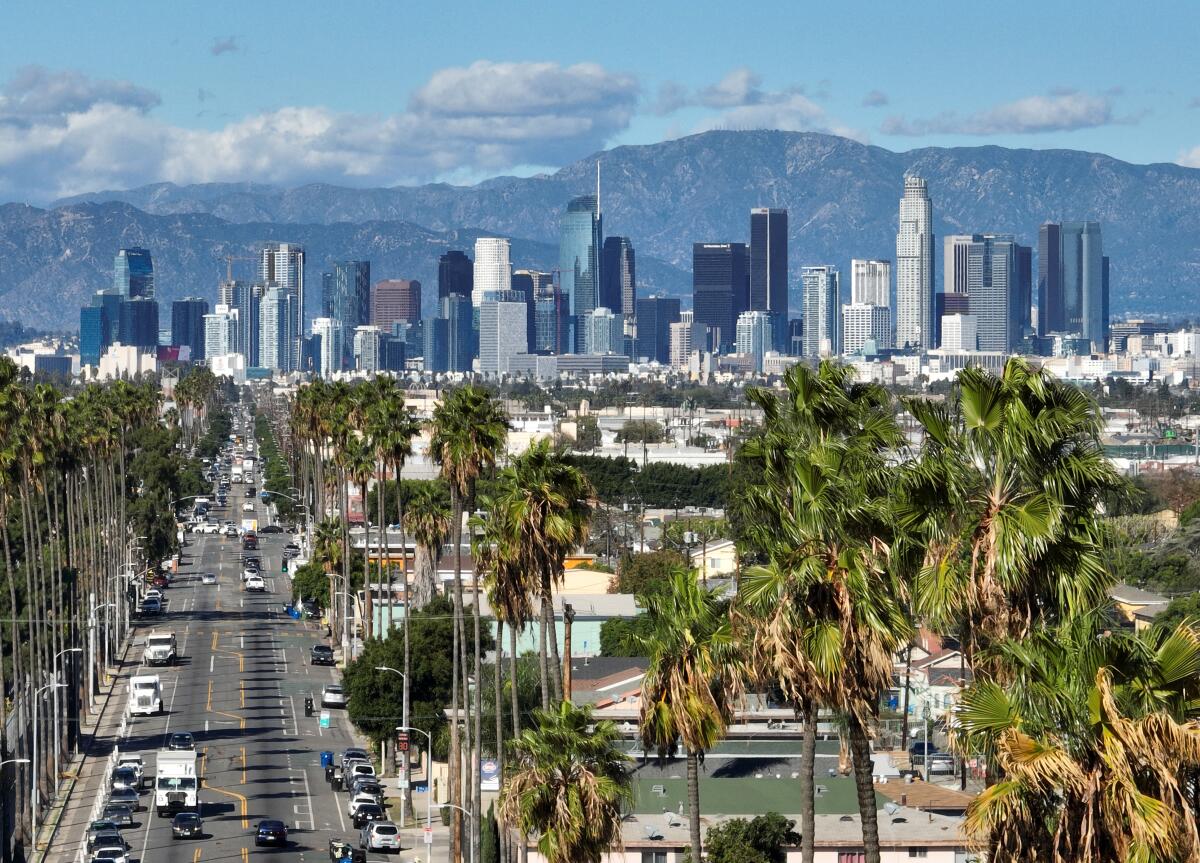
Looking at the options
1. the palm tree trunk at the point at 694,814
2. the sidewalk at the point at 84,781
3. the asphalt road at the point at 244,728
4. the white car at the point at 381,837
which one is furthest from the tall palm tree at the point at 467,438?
the palm tree trunk at the point at 694,814

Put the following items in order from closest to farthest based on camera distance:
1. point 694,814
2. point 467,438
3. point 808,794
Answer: point 808,794
point 694,814
point 467,438

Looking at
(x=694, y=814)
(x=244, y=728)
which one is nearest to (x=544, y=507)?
(x=694, y=814)

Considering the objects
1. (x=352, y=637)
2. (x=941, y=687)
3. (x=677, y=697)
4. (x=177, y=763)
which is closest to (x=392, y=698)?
(x=177, y=763)

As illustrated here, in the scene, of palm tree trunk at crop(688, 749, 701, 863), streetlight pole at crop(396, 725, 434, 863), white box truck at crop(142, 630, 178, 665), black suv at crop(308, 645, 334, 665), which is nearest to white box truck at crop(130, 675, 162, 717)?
streetlight pole at crop(396, 725, 434, 863)

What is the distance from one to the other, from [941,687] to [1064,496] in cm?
6988

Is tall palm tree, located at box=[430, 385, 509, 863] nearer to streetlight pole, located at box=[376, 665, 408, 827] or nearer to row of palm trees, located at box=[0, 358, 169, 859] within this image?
streetlight pole, located at box=[376, 665, 408, 827]

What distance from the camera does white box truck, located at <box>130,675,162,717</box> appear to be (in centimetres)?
9438

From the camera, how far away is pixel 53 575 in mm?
102875

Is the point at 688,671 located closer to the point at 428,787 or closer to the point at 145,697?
the point at 428,787

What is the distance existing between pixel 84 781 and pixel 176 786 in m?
11.1

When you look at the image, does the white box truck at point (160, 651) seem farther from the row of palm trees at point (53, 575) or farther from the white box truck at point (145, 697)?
the white box truck at point (145, 697)

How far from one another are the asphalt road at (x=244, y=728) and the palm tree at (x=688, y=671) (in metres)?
29.9

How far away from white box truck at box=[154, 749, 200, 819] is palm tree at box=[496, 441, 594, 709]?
2441cm

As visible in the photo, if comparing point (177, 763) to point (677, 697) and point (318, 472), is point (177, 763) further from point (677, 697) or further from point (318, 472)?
point (318, 472)
